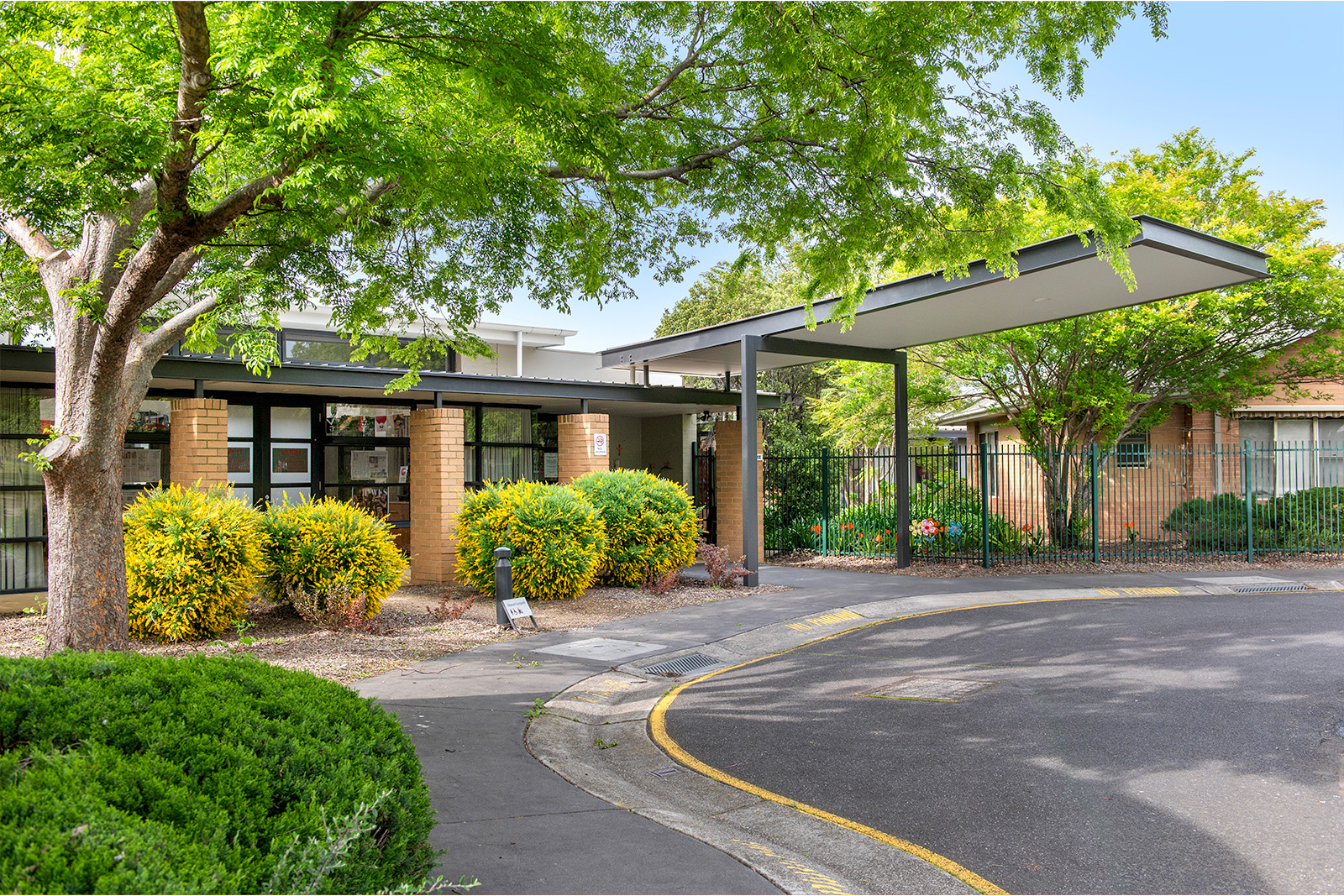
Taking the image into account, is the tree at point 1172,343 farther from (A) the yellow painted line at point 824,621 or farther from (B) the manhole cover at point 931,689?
(B) the manhole cover at point 931,689

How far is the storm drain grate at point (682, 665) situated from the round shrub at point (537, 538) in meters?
3.19

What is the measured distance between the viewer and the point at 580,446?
15.3 m

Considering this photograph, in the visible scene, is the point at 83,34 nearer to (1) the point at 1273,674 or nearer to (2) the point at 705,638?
(2) the point at 705,638

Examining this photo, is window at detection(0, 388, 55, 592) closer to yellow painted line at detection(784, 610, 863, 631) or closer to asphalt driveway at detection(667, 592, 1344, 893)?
asphalt driveway at detection(667, 592, 1344, 893)

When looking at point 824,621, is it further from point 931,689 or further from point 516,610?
point 516,610

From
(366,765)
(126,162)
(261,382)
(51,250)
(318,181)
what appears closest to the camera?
(366,765)

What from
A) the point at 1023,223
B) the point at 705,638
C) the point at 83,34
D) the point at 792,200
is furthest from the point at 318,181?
the point at 1023,223

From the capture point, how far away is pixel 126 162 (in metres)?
5.64

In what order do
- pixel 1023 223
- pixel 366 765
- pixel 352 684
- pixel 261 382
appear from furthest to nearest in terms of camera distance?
1. pixel 261 382
2. pixel 1023 223
3. pixel 352 684
4. pixel 366 765

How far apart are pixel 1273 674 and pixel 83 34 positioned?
34.7 ft

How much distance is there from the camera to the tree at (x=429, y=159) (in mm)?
5680

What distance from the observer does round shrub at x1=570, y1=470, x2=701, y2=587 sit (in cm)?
1321

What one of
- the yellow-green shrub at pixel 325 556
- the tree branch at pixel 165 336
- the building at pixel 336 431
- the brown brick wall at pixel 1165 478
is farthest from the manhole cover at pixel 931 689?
the brown brick wall at pixel 1165 478

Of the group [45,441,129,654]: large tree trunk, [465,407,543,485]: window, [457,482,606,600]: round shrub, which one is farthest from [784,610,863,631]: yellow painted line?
[45,441,129,654]: large tree trunk
